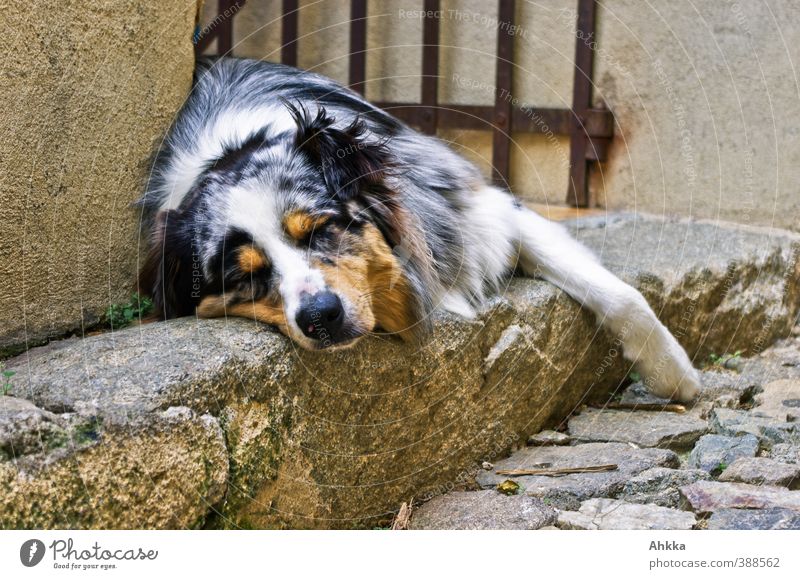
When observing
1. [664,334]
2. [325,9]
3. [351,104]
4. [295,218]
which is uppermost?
[325,9]

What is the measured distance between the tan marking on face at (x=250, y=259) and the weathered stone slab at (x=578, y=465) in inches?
46.0

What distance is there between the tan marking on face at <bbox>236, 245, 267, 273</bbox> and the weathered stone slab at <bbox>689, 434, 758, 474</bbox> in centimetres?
170

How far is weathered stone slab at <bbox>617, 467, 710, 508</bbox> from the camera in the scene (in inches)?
127

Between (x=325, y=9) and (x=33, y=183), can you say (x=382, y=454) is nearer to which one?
(x=33, y=183)

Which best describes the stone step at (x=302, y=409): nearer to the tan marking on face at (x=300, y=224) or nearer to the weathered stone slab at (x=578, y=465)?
the weathered stone slab at (x=578, y=465)

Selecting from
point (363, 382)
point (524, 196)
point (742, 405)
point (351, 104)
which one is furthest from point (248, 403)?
point (524, 196)

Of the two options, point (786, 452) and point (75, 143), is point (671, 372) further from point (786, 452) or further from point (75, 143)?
point (75, 143)

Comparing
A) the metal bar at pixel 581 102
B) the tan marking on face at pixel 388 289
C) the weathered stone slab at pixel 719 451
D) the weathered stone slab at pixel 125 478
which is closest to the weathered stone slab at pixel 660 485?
the weathered stone slab at pixel 719 451

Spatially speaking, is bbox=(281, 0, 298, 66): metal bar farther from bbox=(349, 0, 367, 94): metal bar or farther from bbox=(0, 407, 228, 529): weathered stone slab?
bbox=(0, 407, 228, 529): weathered stone slab

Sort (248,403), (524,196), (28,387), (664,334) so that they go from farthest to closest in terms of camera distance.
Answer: (524,196)
(664,334)
(248,403)
(28,387)

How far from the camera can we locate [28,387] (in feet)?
8.75

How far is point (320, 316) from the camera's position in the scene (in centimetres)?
302

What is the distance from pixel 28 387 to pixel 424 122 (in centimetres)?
445

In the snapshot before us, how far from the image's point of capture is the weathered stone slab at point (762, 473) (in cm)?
320
